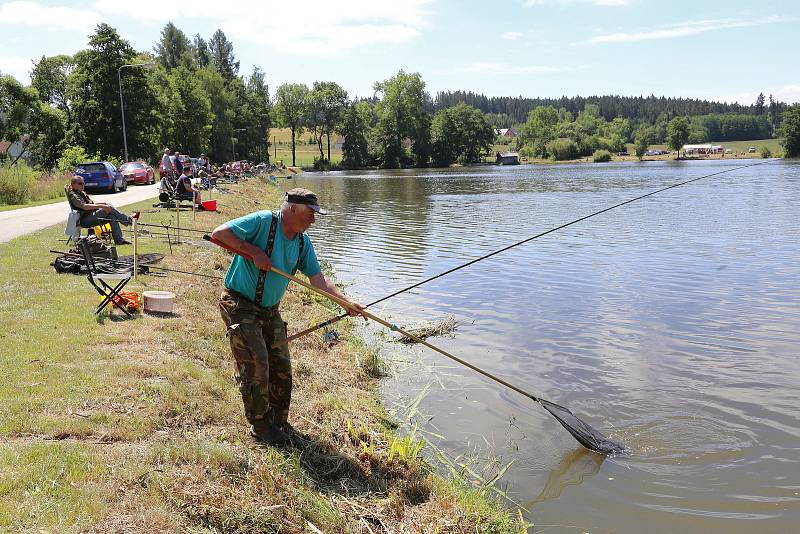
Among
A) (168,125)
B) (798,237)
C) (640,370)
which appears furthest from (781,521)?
(168,125)

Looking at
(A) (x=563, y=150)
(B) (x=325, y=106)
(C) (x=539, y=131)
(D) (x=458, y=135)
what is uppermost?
(B) (x=325, y=106)

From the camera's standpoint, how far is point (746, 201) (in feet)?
119

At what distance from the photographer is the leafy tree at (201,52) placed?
10769 cm

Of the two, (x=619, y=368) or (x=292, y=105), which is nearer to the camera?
(x=619, y=368)

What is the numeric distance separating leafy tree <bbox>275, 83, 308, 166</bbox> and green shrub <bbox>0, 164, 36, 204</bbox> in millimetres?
104403

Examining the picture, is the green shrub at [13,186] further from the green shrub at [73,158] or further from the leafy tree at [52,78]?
the leafy tree at [52,78]

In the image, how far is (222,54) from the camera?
114312 mm

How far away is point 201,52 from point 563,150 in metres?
85.2

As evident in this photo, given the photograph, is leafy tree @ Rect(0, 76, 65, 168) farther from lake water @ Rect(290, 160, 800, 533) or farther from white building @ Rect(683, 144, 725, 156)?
white building @ Rect(683, 144, 725, 156)

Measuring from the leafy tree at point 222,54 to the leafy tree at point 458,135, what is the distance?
42019 mm

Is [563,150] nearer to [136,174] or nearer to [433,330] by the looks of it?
[136,174]

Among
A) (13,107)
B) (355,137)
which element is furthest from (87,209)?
(355,137)

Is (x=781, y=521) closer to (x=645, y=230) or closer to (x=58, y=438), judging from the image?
(x=58, y=438)

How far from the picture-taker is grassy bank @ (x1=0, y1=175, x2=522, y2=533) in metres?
4.58
